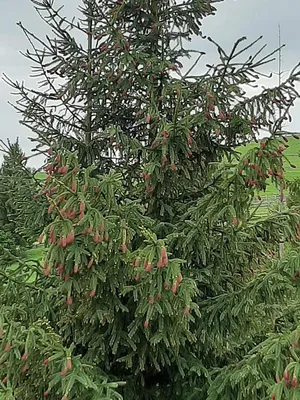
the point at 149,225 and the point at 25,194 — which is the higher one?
the point at 25,194

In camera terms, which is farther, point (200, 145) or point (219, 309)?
point (200, 145)

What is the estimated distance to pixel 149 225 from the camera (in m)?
3.64

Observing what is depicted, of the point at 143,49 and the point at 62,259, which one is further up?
the point at 143,49

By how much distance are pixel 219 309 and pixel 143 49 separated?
2.16m

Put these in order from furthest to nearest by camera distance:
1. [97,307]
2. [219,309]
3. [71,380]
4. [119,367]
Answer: [119,367] < [219,309] < [97,307] < [71,380]

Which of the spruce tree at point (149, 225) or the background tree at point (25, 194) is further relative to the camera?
the background tree at point (25, 194)

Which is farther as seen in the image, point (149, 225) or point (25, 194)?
point (25, 194)

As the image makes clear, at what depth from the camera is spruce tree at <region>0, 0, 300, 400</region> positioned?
3011 mm

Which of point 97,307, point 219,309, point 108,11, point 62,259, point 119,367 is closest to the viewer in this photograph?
point 62,259

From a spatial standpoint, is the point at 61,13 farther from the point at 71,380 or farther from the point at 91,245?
the point at 71,380

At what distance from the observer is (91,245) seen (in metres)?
2.97

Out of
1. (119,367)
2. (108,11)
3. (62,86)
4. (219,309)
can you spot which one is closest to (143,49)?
(108,11)

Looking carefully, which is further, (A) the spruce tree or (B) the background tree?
(B) the background tree

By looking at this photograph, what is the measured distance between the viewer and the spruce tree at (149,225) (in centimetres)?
301
